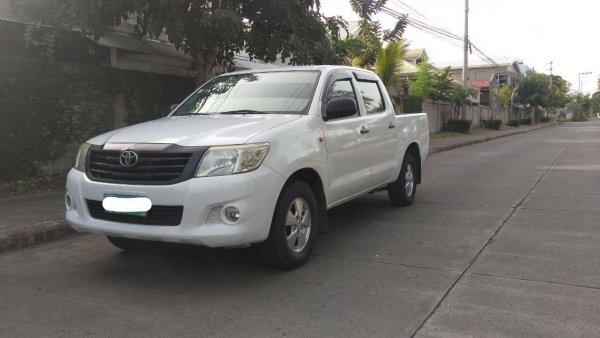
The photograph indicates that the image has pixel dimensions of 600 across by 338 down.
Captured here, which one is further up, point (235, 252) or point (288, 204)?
point (288, 204)

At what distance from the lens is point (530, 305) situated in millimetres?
3758

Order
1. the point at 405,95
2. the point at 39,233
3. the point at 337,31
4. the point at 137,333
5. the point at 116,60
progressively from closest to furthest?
the point at 137,333 → the point at 39,233 → the point at 337,31 → the point at 116,60 → the point at 405,95

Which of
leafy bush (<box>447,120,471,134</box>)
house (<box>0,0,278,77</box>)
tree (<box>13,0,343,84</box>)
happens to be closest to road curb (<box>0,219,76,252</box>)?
tree (<box>13,0,343,84</box>)

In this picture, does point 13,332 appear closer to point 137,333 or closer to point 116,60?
point 137,333

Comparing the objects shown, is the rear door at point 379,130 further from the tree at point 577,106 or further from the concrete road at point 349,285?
the tree at point 577,106

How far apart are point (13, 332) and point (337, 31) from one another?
855 cm

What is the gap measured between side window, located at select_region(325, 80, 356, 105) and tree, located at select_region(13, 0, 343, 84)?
3.17 meters

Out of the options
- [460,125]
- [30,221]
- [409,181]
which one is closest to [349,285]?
[409,181]

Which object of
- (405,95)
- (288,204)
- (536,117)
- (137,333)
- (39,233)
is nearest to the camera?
(137,333)

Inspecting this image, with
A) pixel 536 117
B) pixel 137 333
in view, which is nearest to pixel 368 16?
pixel 137 333

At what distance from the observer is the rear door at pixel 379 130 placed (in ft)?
19.8

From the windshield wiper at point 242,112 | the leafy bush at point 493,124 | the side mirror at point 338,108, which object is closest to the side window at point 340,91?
the side mirror at point 338,108

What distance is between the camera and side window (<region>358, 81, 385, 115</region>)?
619 centimetres

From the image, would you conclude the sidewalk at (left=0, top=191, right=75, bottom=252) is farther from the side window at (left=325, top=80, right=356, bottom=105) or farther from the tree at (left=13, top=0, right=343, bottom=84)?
the side window at (left=325, top=80, right=356, bottom=105)
